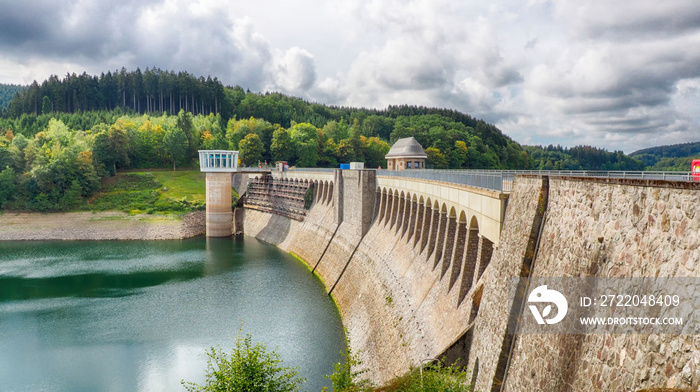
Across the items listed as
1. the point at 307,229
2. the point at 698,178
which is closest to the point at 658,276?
the point at 698,178

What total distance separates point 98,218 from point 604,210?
7877 centimetres

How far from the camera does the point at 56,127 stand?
106688 mm

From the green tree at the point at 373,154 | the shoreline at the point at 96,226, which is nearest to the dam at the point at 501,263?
the shoreline at the point at 96,226

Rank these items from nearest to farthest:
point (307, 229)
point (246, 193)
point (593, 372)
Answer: point (593, 372), point (307, 229), point (246, 193)

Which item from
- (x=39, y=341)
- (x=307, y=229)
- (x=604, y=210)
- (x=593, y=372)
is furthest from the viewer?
(x=307, y=229)

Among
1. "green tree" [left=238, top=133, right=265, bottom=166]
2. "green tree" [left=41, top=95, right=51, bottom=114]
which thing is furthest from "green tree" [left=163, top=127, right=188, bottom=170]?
"green tree" [left=41, top=95, right=51, bottom=114]

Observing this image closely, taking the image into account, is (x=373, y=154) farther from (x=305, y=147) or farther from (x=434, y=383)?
(x=434, y=383)

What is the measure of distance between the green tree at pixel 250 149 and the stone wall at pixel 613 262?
90.8 metres

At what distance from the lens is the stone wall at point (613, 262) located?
8266mm

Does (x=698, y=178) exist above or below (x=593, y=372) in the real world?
above

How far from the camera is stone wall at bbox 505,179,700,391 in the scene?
A: 27.1 ft

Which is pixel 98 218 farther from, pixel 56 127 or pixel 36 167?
pixel 56 127

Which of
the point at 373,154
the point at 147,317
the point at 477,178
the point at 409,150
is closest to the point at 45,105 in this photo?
the point at 373,154

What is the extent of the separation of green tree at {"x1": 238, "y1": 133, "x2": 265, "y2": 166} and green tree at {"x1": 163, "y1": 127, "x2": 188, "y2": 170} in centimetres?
1259
